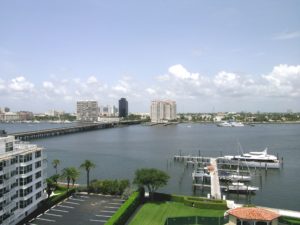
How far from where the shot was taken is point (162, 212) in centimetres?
4909

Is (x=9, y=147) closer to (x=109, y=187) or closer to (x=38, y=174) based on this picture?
(x=38, y=174)

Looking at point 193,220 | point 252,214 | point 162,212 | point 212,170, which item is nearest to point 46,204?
point 162,212

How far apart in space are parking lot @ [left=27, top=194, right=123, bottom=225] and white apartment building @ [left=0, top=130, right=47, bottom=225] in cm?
247

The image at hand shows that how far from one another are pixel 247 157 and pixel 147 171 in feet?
180

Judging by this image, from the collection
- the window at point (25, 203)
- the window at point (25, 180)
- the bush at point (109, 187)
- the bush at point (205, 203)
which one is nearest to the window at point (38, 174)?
the window at point (25, 180)

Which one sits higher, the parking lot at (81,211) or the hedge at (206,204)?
the hedge at (206,204)

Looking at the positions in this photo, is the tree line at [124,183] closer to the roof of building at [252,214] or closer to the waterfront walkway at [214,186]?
the waterfront walkway at [214,186]

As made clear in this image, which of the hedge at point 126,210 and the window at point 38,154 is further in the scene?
the window at point 38,154

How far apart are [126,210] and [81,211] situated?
7144 millimetres

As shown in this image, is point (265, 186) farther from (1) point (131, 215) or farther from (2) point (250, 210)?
(2) point (250, 210)

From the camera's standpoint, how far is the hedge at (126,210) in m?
42.2

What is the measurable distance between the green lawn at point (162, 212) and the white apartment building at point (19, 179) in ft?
45.4

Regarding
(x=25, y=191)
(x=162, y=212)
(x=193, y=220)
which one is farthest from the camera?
(x=162, y=212)

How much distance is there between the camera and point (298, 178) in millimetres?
82000
